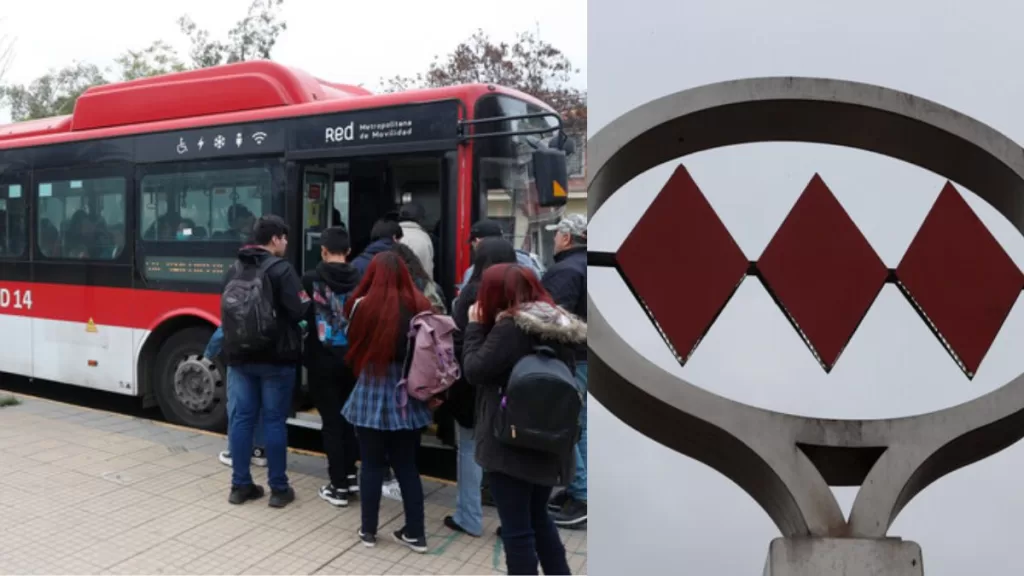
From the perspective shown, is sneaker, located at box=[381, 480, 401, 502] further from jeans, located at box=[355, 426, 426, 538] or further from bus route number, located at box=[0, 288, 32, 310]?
bus route number, located at box=[0, 288, 32, 310]

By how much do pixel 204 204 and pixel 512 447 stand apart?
9.88 ft

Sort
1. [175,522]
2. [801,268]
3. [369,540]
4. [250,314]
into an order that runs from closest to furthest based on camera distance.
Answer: [801,268] → [369,540] → [175,522] → [250,314]

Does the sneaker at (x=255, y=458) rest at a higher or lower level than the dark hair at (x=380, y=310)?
lower

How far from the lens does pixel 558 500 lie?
2244 millimetres

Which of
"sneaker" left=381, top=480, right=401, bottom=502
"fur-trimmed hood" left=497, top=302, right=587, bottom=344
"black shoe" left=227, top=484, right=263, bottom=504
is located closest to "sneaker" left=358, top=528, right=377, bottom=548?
"sneaker" left=381, top=480, right=401, bottom=502

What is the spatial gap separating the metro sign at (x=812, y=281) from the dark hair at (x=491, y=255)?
129 centimetres

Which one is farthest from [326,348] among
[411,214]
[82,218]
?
[82,218]

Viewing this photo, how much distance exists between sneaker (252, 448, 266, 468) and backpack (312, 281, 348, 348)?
3.53 ft

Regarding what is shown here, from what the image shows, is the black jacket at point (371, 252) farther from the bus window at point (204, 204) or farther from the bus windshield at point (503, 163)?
the bus window at point (204, 204)

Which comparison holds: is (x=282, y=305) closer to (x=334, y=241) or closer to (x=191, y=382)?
(x=334, y=241)

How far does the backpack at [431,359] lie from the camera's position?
8.64 ft

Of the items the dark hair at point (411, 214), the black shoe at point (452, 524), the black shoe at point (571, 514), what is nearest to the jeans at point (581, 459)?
the black shoe at point (571, 514)

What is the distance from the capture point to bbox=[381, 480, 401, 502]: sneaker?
332cm

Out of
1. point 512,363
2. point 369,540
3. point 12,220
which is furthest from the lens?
point 12,220
